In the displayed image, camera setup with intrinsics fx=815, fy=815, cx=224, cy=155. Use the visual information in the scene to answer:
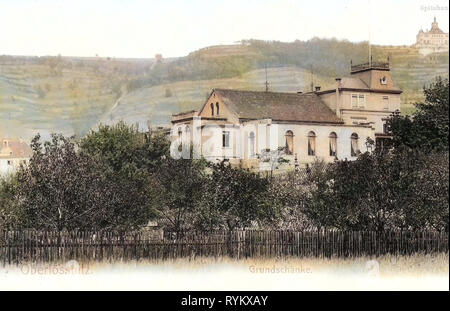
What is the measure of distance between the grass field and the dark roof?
55.6ft

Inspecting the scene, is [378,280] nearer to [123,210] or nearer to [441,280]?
[441,280]

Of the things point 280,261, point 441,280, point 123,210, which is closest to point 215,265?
point 280,261

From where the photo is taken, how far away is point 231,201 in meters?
29.8

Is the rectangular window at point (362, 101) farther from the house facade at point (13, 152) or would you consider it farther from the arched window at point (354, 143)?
the house facade at point (13, 152)

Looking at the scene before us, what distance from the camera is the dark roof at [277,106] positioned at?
42.9 meters

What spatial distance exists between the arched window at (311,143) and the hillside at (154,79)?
11.4 feet

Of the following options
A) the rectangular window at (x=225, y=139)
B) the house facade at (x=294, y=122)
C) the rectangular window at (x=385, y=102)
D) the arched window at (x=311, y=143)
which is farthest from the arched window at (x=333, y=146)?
the rectangular window at (x=225, y=139)

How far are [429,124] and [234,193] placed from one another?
29.8ft

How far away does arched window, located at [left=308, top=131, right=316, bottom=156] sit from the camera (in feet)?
144

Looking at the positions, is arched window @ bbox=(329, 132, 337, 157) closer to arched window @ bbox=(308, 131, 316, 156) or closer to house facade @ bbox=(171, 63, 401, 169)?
house facade @ bbox=(171, 63, 401, 169)

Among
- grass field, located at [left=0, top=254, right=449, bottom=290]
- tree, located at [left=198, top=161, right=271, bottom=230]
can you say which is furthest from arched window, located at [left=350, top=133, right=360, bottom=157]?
grass field, located at [left=0, top=254, right=449, bottom=290]
